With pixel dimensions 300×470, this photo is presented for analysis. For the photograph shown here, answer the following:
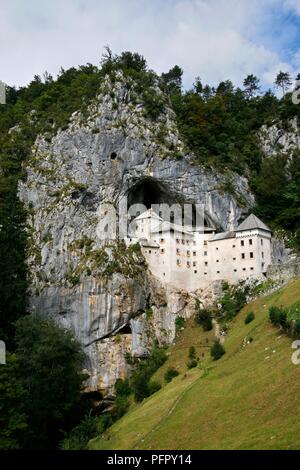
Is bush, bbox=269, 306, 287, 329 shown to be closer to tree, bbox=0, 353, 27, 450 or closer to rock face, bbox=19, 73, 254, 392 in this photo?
tree, bbox=0, 353, 27, 450

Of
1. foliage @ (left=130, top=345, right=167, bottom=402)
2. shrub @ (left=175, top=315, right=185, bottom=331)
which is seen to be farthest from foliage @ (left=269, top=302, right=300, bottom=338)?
shrub @ (left=175, top=315, right=185, bottom=331)

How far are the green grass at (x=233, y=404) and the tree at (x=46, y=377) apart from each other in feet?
19.5

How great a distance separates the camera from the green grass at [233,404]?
2606cm

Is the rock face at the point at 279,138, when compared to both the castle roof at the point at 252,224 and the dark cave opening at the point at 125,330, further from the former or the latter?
the dark cave opening at the point at 125,330

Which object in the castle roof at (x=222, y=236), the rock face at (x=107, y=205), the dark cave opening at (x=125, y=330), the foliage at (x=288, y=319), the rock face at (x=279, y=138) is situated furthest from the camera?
the rock face at (x=279, y=138)

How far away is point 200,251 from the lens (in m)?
63.5

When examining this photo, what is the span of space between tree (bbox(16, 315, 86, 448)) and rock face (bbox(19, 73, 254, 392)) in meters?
5.65

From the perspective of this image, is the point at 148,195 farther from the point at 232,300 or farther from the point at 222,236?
the point at 232,300

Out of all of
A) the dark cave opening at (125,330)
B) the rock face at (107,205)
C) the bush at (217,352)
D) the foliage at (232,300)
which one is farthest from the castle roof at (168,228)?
the bush at (217,352)

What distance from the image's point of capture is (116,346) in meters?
58.6

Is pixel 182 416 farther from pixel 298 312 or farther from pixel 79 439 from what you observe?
pixel 79 439

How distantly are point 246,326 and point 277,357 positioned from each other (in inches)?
531

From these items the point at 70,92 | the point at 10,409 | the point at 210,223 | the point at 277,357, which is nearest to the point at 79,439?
the point at 10,409

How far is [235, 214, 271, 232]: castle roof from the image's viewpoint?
62156 mm
